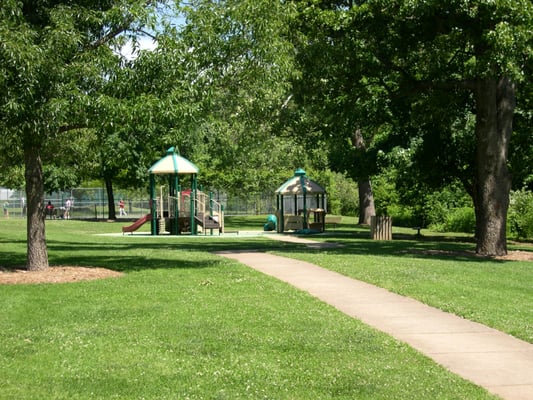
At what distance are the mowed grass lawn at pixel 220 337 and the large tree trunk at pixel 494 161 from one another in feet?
14.2

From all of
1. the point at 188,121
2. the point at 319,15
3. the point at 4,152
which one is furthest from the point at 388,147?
the point at 188,121

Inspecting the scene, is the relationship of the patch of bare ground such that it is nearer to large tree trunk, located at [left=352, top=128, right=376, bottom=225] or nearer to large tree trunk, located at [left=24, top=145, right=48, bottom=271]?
large tree trunk, located at [left=24, top=145, right=48, bottom=271]

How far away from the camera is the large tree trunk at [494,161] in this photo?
19.5 m

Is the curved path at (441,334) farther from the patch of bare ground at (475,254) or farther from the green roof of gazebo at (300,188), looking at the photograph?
the green roof of gazebo at (300,188)

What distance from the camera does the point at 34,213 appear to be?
47.7ft

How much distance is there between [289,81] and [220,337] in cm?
1377

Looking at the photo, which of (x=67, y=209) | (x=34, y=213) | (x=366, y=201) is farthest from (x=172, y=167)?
(x=67, y=209)

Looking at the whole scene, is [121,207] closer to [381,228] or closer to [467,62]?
[381,228]

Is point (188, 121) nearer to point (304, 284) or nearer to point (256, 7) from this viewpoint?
point (256, 7)

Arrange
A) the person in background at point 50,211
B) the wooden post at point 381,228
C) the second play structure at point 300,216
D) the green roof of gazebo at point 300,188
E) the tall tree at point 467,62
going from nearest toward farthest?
the tall tree at point 467,62 → the wooden post at point 381,228 → the second play structure at point 300,216 → the green roof of gazebo at point 300,188 → the person in background at point 50,211

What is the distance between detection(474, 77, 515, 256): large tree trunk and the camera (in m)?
19.5

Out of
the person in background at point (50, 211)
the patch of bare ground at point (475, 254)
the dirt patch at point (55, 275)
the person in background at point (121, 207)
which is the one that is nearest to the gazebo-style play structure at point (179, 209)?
the patch of bare ground at point (475, 254)

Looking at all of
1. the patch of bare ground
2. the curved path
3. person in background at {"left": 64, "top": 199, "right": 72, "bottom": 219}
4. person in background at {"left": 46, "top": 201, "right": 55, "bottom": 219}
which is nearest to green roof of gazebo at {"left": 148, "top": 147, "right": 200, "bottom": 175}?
the patch of bare ground

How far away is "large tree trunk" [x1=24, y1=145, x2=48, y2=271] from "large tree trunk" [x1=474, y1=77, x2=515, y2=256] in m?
11.2
